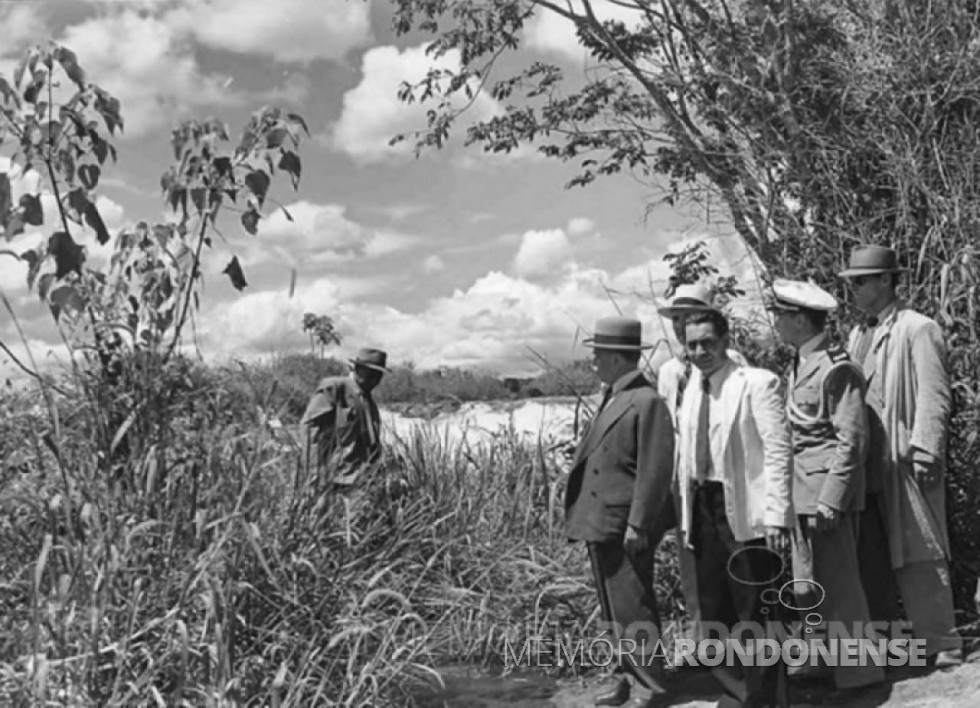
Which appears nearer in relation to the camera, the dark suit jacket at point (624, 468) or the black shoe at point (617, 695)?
the dark suit jacket at point (624, 468)

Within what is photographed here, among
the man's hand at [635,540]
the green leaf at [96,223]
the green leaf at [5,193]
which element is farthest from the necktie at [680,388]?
the green leaf at [5,193]

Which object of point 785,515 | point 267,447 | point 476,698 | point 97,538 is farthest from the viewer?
point 476,698

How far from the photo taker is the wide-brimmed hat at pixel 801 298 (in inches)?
208

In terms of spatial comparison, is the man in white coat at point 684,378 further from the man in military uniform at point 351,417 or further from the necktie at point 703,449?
the man in military uniform at point 351,417

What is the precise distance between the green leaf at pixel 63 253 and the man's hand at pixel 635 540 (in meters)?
2.52

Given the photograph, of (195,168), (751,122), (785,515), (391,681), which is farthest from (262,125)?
(751,122)

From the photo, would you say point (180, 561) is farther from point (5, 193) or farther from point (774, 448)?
point (774, 448)

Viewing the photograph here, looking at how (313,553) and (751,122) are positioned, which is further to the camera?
(751,122)

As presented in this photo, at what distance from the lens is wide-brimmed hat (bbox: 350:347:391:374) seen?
7.17m

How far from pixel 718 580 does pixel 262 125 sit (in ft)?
8.90

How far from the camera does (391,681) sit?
491 cm

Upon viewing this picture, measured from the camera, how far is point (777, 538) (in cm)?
491

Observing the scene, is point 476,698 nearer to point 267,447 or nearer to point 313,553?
point 313,553

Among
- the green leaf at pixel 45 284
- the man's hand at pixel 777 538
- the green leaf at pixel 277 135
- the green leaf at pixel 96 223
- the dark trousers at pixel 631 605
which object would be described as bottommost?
the dark trousers at pixel 631 605
